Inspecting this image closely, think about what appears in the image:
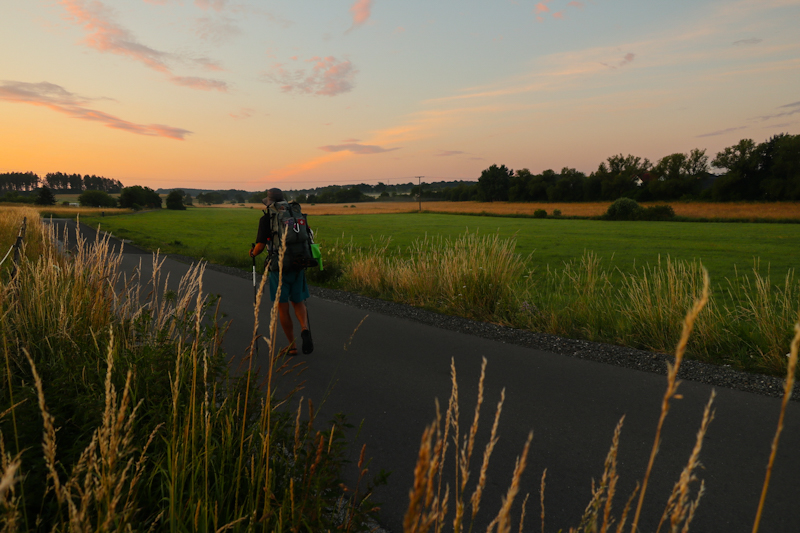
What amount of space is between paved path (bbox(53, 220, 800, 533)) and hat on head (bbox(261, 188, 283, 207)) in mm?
2183

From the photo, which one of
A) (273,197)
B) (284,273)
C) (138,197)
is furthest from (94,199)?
(284,273)

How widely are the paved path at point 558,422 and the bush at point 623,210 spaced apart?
62.5 metres

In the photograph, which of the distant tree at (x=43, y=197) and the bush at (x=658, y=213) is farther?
the distant tree at (x=43, y=197)

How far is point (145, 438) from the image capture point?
269 centimetres

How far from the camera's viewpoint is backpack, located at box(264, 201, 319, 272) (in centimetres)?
578

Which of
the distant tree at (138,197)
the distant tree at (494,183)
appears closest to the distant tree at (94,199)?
the distant tree at (138,197)

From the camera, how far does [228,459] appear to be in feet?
8.34

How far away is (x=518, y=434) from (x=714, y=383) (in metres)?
2.74

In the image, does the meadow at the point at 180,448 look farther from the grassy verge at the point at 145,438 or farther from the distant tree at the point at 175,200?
the distant tree at the point at 175,200

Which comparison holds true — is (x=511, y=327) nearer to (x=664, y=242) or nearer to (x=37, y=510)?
(x=37, y=510)

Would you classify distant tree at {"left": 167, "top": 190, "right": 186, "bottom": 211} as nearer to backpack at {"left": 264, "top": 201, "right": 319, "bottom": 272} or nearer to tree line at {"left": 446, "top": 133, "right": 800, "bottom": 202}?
tree line at {"left": 446, "top": 133, "right": 800, "bottom": 202}

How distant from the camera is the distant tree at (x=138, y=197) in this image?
10769 cm

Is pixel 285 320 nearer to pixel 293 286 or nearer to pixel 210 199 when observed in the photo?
pixel 293 286

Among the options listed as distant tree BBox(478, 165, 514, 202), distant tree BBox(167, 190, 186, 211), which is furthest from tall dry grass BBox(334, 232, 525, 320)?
distant tree BBox(167, 190, 186, 211)
